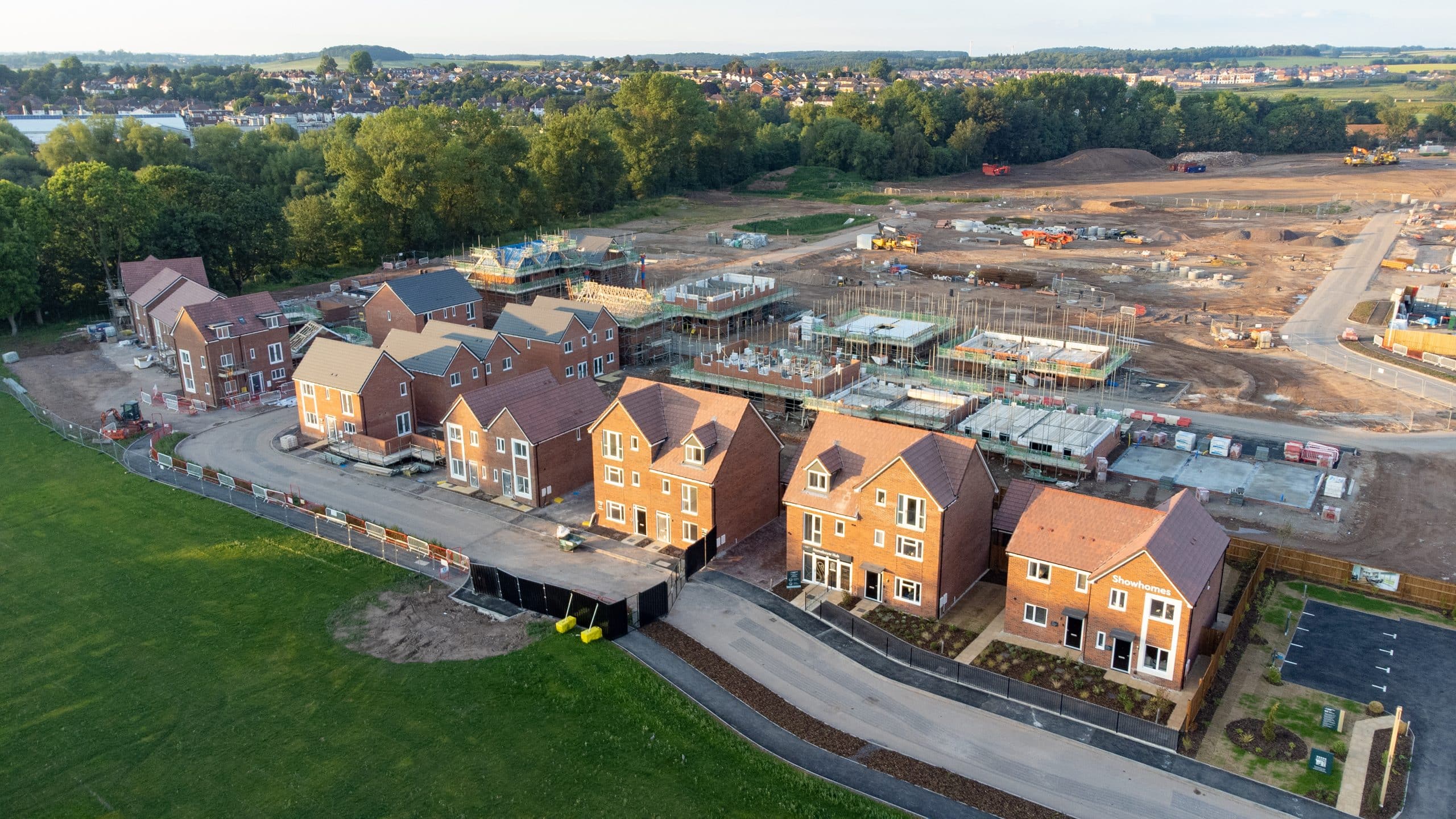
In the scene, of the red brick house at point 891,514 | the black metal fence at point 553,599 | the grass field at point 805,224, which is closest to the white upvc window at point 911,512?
the red brick house at point 891,514

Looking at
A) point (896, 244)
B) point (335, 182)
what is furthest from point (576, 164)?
point (896, 244)

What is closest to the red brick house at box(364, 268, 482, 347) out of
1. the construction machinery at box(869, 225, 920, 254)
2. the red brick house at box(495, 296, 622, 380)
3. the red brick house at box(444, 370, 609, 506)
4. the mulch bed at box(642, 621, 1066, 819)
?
the red brick house at box(495, 296, 622, 380)

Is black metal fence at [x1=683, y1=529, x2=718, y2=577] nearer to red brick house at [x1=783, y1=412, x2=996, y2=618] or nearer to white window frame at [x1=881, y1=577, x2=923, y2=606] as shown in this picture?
red brick house at [x1=783, y1=412, x2=996, y2=618]

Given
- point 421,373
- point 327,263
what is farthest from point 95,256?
point 421,373

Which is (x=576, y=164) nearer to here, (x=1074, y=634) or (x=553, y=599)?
(x=553, y=599)

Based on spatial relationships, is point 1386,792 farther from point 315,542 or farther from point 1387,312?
point 1387,312

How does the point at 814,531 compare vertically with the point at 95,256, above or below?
below
